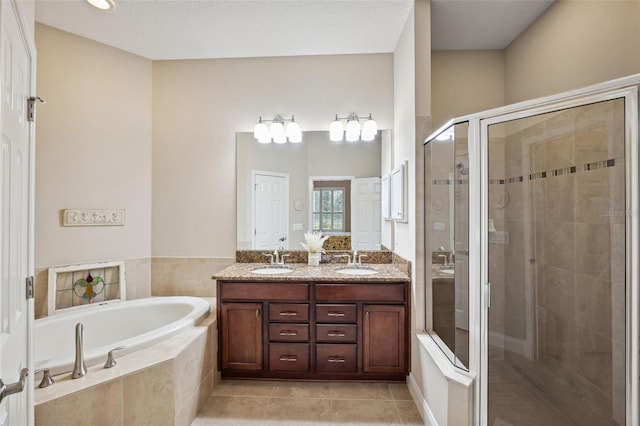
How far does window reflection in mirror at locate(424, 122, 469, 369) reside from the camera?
1.78 m

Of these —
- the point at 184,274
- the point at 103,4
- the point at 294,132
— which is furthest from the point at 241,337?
the point at 103,4

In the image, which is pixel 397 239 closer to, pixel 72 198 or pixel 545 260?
pixel 545 260

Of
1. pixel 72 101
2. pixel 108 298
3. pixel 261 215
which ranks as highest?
pixel 72 101

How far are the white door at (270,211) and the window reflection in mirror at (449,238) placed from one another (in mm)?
1354

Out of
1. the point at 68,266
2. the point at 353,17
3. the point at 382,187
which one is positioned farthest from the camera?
the point at 382,187

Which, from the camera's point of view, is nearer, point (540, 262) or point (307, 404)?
point (540, 262)

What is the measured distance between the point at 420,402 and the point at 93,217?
2.90m

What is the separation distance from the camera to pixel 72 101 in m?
2.62

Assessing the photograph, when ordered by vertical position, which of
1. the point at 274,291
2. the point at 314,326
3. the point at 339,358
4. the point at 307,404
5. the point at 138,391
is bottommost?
the point at 307,404

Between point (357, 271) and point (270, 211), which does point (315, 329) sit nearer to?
point (357, 271)

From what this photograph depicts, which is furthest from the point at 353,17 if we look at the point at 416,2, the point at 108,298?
the point at 108,298

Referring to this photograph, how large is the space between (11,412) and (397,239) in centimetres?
245

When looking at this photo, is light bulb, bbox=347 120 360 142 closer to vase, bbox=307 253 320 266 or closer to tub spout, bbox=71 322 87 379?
vase, bbox=307 253 320 266

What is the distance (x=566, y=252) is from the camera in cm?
160
